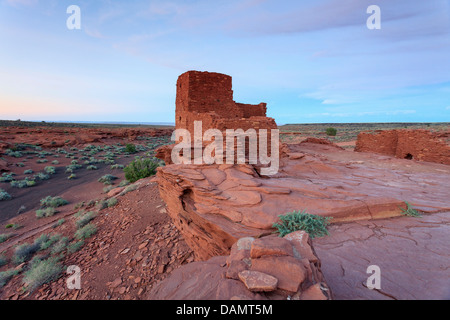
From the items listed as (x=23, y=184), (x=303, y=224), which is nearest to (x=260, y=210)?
(x=303, y=224)

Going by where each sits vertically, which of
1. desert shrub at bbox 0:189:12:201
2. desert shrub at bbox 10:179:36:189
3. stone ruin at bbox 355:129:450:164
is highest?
stone ruin at bbox 355:129:450:164

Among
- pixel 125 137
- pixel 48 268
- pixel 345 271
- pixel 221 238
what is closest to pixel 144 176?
pixel 48 268

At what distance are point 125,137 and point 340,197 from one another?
142 feet

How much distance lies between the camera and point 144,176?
13188 millimetres

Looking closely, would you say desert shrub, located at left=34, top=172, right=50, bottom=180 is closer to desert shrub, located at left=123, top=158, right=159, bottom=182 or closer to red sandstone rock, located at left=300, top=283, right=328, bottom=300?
desert shrub, located at left=123, top=158, right=159, bottom=182

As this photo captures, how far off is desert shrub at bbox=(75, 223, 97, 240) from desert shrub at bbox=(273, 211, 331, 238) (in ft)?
23.0

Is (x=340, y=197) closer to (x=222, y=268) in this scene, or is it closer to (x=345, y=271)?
(x=345, y=271)

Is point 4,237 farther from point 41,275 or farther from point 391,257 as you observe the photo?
point 391,257

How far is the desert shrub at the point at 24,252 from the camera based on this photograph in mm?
6001

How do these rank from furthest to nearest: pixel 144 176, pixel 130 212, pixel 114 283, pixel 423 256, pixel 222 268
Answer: pixel 144 176, pixel 130 212, pixel 114 283, pixel 423 256, pixel 222 268

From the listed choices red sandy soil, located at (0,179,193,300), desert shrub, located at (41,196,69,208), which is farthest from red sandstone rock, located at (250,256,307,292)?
desert shrub, located at (41,196,69,208)

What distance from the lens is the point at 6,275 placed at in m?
5.27

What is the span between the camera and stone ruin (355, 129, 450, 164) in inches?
405
